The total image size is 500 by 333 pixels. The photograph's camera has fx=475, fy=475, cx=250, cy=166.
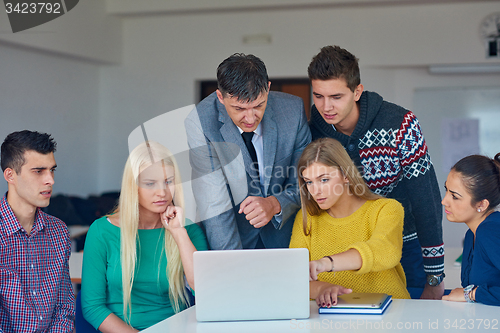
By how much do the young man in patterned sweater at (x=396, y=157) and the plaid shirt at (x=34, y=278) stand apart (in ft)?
4.15

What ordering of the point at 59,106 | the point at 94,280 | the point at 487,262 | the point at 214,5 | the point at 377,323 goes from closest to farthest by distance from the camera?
1. the point at 377,323
2. the point at 487,262
3. the point at 94,280
4. the point at 59,106
5. the point at 214,5

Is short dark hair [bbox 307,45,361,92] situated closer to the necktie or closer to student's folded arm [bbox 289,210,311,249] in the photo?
the necktie

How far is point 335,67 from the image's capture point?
192 cm

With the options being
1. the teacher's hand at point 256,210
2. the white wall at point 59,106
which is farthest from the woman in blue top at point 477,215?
the white wall at point 59,106

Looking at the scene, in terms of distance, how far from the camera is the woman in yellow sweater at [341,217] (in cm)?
181

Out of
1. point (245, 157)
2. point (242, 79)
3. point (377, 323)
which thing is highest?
point (242, 79)

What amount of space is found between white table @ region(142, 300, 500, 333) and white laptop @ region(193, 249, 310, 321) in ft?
0.10

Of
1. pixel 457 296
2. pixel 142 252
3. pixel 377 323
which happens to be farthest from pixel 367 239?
pixel 142 252

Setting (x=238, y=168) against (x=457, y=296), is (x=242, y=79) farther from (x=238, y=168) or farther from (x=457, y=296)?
(x=457, y=296)

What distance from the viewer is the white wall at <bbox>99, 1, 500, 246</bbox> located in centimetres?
508

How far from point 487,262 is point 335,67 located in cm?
92

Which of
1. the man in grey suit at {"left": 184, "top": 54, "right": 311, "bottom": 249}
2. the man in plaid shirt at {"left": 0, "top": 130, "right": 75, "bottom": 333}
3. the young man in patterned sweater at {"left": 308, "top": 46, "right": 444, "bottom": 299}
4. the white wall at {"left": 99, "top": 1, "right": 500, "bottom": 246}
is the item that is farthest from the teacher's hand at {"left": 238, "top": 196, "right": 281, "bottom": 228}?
the white wall at {"left": 99, "top": 1, "right": 500, "bottom": 246}

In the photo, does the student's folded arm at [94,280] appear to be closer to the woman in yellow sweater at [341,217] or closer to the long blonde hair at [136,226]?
the long blonde hair at [136,226]

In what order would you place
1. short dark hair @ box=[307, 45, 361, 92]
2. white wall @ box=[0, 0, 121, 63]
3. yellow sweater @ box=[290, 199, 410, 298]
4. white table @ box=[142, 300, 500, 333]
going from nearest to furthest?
white table @ box=[142, 300, 500, 333], yellow sweater @ box=[290, 199, 410, 298], short dark hair @ box=[307, 45, 361, 92], white wall @ box=[0, 0, 121, 63]
